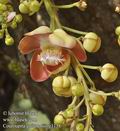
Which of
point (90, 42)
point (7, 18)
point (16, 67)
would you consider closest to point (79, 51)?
point (90, 42)

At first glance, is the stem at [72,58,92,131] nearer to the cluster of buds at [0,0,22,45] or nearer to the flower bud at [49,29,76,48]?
the flower bud at [49,29,76,48]

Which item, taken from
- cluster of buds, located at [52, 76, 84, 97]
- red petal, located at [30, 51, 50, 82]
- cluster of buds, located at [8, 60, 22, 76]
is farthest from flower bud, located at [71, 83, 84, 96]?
cluster of buds, located at [8, 60, 22, 76]

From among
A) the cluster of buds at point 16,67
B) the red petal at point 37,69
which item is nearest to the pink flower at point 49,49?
the red petal at point 37,69

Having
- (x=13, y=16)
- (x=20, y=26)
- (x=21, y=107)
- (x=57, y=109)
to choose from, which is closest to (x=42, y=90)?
(x=57, y=109)

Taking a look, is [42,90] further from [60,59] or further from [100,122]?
[60,59]

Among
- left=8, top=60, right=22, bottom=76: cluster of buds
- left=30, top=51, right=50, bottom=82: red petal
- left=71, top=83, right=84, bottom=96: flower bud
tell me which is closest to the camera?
left=71, top=83, right=84, bottom=96: flower bud

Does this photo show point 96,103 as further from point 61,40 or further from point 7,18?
point 7,18
